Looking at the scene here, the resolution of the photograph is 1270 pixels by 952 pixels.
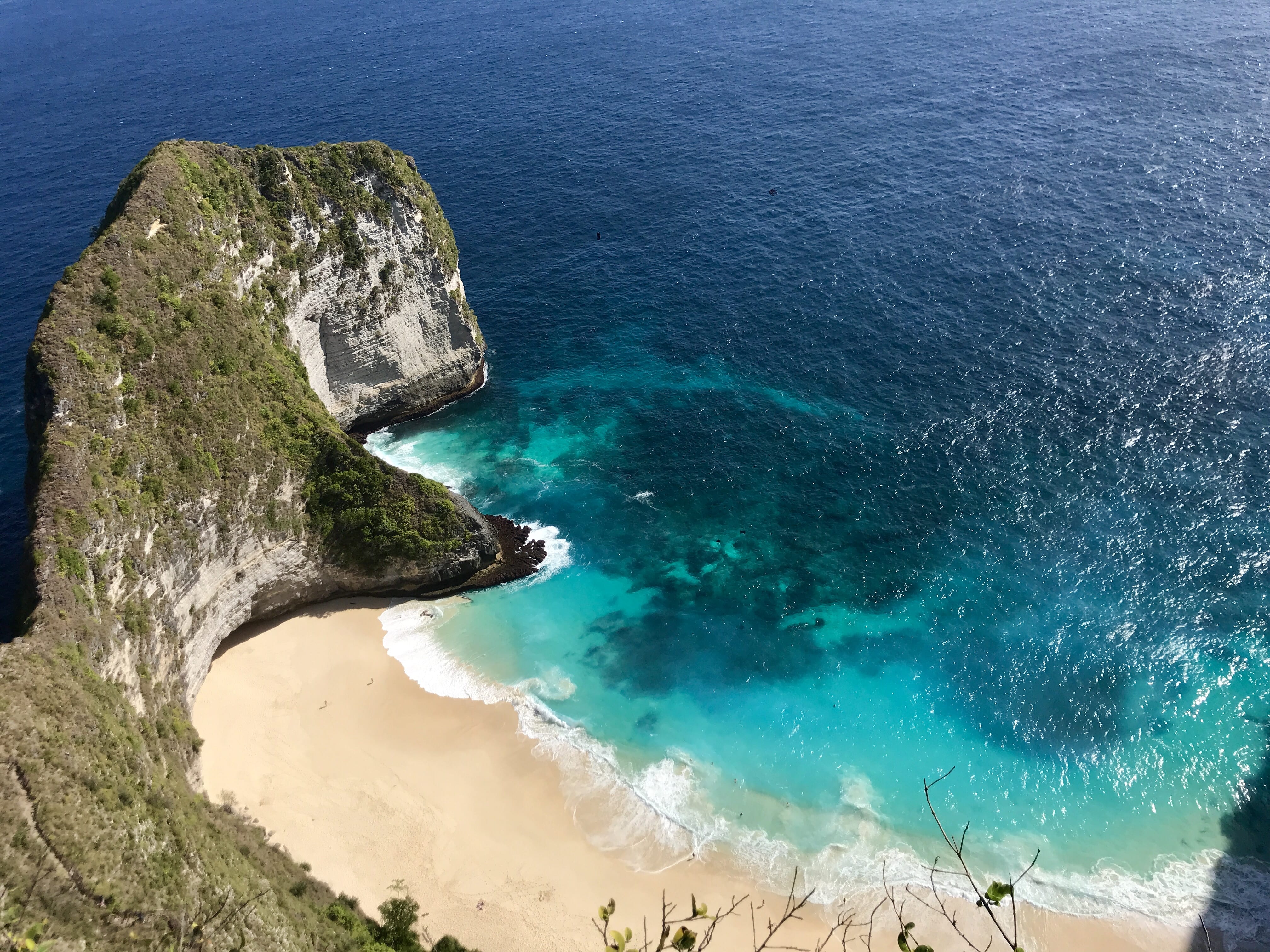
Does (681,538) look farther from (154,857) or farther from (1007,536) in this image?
(154,857)

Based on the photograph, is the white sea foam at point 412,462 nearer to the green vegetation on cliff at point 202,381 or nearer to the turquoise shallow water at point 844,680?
the turquoise shallow water at point 844,680

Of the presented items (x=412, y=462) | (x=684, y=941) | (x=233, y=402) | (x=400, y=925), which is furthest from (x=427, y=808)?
(x=684, y=941)

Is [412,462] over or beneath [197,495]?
beneath

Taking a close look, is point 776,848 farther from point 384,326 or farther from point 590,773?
point 384,326

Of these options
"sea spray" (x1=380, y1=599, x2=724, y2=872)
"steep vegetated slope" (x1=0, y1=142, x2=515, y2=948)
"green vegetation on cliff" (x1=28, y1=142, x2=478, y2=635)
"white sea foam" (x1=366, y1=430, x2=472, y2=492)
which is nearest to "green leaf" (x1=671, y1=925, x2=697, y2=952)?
"steep vegetated slope" (x1=0, y1=142, x2=515, y2=948)

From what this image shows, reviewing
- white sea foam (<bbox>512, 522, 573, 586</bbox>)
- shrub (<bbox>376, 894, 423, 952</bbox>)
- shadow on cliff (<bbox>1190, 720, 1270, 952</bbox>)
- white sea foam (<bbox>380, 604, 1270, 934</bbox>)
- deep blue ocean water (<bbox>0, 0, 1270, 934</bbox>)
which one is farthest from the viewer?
white sea foam (<bbox>512, 522, 573, 586</bbox>)

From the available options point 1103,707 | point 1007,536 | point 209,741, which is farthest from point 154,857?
point 1007,536

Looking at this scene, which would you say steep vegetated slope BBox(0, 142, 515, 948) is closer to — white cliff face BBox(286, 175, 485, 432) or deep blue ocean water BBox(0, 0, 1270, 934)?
white cliff face BBox(286, 175, 485, 432)
